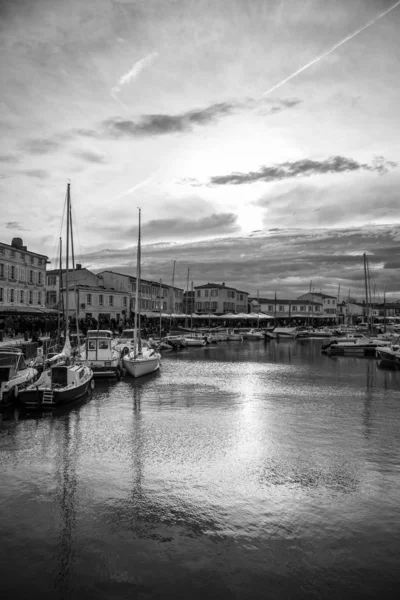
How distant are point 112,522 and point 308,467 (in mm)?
6979

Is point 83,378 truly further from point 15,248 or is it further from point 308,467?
point 15,248

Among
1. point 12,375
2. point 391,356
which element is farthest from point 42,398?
point 391,356

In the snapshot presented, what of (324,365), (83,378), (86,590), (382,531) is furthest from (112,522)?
(324,365)

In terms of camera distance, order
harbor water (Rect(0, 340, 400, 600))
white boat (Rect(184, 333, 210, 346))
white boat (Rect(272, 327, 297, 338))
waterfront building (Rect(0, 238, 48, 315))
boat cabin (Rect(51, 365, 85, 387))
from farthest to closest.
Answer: white boat (Rect(272, 327, 297, 338)) → white boat (Rect(184, 333, 210, 346)) → waterfront building (Rect(0, 238, 48, 315)) → boat cabin (Rect(51, 365, 85, 387)) → harbor water (Rect(0, 340, 400, 600))

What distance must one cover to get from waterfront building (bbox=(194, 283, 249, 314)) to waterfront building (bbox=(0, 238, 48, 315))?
68.7 meters

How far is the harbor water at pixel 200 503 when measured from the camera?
9.16m

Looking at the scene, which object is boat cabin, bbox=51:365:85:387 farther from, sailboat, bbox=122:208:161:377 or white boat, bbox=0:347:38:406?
sailboat, bbox=122:208:161:377

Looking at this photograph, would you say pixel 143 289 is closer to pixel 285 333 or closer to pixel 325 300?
pixel 285 333

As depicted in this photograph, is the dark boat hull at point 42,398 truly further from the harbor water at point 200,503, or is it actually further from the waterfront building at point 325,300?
the waterfront building at point 325,300

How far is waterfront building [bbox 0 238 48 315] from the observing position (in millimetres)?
54844

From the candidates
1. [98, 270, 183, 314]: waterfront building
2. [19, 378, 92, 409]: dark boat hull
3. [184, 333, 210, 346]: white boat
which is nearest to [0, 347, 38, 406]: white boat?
[19, 378, 92, 409]: dark boat hull

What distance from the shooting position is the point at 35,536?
1060 cm

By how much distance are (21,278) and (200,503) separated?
52700 mm

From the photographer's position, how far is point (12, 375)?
2531 centimetres
